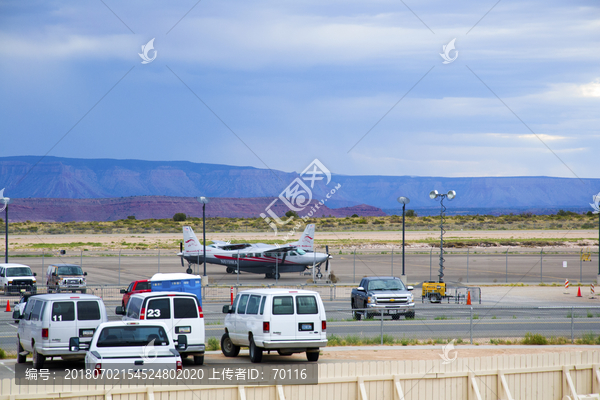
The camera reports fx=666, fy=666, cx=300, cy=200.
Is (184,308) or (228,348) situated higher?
(184,308)

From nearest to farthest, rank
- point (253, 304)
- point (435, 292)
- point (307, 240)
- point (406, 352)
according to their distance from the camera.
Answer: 1. point (253, 304)
2. point (406, 352)
3. point (435, 292)
4. point (307, 240)

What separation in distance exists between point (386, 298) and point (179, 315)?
12.2 metres

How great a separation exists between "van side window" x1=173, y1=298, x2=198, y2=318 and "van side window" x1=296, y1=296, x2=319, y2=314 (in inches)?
100

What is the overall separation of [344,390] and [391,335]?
12.3 meters

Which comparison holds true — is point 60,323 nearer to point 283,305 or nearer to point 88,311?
point 88,311

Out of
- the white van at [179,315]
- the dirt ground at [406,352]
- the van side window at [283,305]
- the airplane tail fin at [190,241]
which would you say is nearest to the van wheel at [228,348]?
the dirt ground at [406,352]

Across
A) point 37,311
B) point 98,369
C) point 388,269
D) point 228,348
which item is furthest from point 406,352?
point 388,269

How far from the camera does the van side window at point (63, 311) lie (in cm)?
1586

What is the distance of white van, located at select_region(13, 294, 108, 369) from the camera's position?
15.6m

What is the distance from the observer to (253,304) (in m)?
17.1

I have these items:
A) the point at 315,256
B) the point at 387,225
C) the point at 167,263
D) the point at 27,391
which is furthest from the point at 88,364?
the point at 387,225

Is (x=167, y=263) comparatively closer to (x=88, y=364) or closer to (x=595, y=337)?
(x=595, y=337)

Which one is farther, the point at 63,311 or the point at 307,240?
the point at 307,240

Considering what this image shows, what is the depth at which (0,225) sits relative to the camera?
150 m
